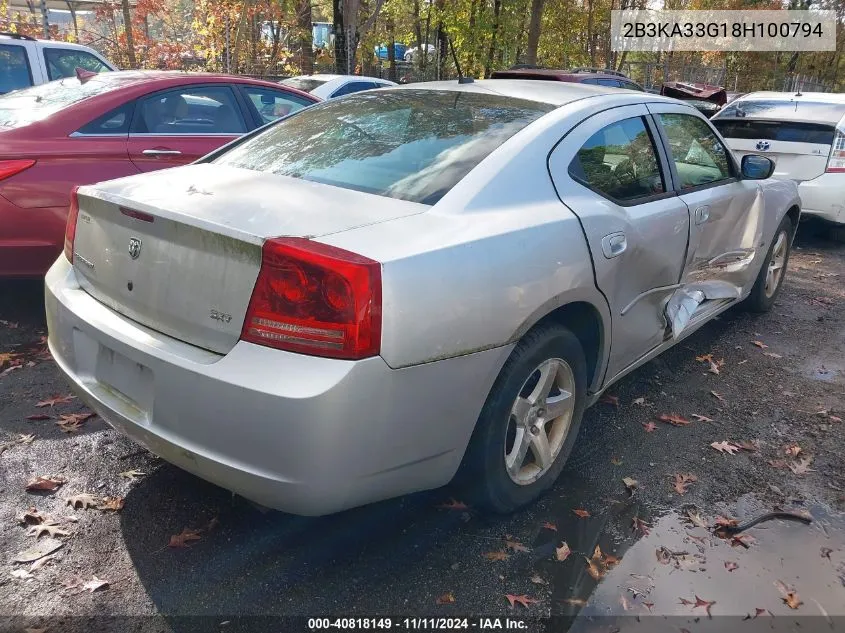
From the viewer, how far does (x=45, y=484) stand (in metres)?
2.99

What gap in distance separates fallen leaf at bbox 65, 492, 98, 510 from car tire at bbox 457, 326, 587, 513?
1504 millimetres

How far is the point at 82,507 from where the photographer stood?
9.39ft

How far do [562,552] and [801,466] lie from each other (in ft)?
4.96

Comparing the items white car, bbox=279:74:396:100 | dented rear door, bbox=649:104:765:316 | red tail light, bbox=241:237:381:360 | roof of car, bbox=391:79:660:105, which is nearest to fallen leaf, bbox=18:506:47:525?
red tail light, bbox=241:237:381:360

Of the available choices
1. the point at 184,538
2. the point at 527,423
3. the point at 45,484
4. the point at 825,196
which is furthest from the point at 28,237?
the point at 825,196

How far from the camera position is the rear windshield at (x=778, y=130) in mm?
7523

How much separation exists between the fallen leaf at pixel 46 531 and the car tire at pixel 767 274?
186 inches

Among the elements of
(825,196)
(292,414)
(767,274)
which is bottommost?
(767,274)

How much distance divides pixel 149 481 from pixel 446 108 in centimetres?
212

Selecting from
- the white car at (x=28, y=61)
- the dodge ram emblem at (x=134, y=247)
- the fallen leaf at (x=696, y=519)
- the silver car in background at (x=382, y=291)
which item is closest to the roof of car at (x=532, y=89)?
the silver car in background at (x=382, y=291)

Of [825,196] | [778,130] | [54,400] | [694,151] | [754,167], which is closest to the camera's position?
[54,400]

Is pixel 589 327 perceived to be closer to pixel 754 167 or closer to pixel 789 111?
pixel 754 167

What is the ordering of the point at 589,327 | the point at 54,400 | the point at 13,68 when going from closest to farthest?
the point at 589,327
the point at 54,400
the point at 13,68

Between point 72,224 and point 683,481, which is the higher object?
point 72,224
